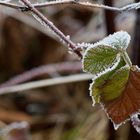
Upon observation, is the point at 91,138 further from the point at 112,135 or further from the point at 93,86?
the point at 93,86

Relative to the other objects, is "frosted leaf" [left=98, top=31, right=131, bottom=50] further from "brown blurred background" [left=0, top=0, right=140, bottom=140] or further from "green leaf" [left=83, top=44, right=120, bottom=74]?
"brown blurred background" [left=0, top=0, right=140, bottom=140]

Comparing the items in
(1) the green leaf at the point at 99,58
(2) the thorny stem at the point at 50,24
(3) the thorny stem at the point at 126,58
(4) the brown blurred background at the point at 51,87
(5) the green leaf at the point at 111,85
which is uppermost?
(4) the brown blurred background at the point at 51,87

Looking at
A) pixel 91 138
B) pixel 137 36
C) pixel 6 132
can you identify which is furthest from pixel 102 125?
pixel 137 36

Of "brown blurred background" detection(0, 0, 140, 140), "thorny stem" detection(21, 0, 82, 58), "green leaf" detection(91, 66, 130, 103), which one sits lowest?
"green leaf" detection(91, 66, 130, 103)

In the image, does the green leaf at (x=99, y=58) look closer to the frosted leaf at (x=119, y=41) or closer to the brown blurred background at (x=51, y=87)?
the frosted leaf at (x=119, y=41)

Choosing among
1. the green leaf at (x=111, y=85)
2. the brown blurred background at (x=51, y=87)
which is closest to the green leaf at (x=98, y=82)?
the green leaf at (x=111, y=85)

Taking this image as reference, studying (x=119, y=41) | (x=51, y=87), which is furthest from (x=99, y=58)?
(x=51, y=87)

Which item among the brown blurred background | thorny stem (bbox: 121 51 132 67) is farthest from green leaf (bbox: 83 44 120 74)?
the brown blurred background

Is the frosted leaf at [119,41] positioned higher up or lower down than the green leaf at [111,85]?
higher up
